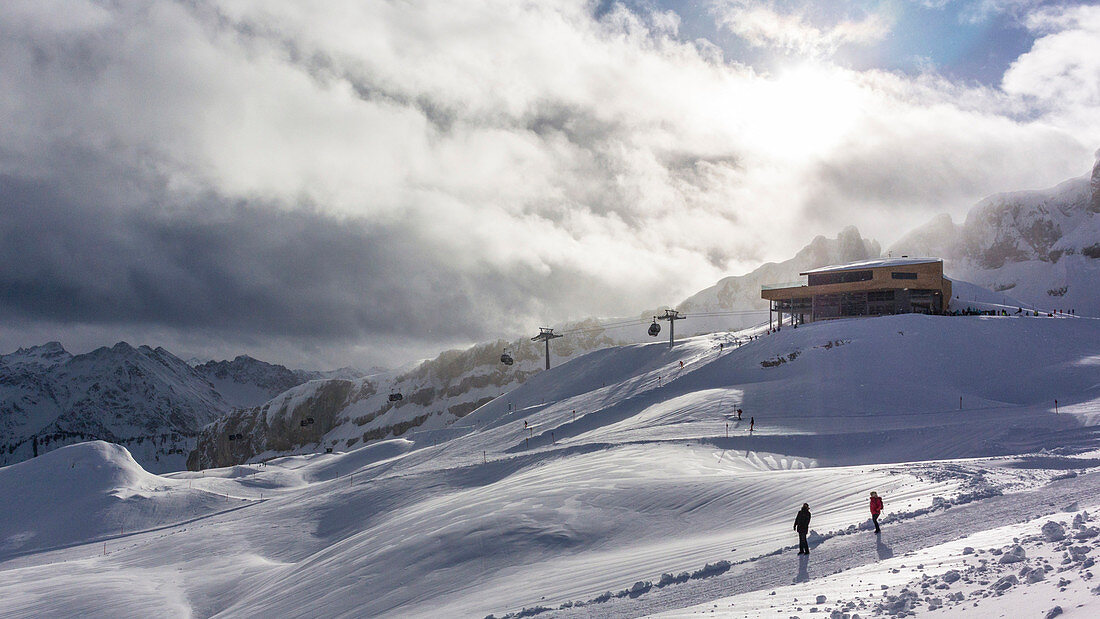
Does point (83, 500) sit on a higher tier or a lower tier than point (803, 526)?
lower

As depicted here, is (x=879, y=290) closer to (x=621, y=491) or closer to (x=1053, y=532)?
(x=621, y=491)

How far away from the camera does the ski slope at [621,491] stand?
18.9 metres

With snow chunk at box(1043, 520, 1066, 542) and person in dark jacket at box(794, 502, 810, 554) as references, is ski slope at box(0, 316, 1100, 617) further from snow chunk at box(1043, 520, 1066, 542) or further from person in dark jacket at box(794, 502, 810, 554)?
A: snow chunk at box(1043, 520, 1066, 542)

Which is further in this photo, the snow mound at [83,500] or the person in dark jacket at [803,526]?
the snow mound at [83,500]

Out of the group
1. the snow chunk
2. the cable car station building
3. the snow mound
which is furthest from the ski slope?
the cable car station building

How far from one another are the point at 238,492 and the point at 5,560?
17821 millimetres

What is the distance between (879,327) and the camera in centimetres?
6053

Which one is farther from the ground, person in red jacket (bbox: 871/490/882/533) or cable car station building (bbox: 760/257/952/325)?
cable car station building (bbox: 760/257/952/325)

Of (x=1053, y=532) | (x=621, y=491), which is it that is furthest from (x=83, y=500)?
(x=1053, y=532)

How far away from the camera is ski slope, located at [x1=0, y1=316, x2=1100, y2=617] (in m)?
18.9

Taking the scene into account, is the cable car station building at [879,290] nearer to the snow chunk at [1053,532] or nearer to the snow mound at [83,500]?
the snow mound at [83,500]

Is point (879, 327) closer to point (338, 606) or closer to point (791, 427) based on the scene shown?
point (791, 427)

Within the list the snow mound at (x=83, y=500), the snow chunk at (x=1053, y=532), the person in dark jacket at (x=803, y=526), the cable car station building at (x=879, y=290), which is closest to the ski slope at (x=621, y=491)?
the snow mound at (x=83, y=500)

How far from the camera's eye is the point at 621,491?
27.9 metres
